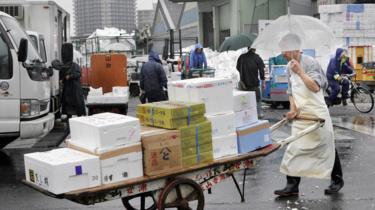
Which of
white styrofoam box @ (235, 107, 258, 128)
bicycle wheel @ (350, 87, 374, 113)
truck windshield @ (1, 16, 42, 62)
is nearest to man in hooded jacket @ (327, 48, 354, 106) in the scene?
bicycle wheel @ (350, 87, 374, 113)

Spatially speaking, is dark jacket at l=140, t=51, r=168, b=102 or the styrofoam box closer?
the styrofoam box

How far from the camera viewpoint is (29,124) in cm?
Answer: 942

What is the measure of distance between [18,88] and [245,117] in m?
4.19

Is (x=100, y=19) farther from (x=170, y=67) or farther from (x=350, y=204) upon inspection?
(x=350, y=204)

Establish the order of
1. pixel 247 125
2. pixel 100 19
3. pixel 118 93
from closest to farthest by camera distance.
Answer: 1. pixel 247 125
2. pixel 118 93
3. pixel 100 19

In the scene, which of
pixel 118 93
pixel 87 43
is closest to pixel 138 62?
pixel 87 43

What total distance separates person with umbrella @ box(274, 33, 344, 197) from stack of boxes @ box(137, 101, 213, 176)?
1.59 m

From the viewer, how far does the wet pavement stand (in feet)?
23.1

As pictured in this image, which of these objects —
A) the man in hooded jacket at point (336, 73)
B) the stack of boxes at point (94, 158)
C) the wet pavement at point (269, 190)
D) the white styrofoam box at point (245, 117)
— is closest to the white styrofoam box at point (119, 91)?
the wet pavement at point (269, 190)

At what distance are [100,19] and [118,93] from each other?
92.9 m

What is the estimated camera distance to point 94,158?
518cm

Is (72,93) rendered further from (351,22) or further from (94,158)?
(351,22)

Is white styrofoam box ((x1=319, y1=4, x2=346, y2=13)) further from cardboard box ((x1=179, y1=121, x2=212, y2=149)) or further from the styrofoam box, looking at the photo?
the styrofoam box

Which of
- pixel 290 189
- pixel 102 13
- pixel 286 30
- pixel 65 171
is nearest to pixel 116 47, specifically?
pixel 286 30
